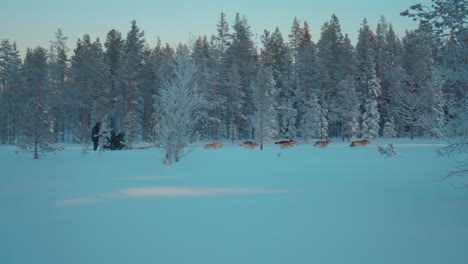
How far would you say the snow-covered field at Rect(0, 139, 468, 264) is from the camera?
3385 mm

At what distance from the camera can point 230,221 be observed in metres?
4.55

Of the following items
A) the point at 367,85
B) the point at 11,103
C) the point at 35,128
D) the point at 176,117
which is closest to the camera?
the point at 176,117

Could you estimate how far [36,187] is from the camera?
6.89m

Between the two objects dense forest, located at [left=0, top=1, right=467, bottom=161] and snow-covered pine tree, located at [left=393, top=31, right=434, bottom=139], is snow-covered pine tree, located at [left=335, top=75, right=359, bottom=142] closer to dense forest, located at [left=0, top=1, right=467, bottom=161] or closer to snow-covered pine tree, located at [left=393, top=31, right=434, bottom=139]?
dense forest, located at [left=0, top=1, right=467, bottom=161]

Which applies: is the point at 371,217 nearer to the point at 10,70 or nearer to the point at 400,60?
the point at 400,60

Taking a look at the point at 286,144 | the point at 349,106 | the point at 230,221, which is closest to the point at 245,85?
the point at 349,106

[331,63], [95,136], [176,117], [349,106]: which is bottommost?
[95,136]

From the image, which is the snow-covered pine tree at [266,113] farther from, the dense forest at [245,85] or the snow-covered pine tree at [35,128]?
the snow-covered pine tree at [35,128]

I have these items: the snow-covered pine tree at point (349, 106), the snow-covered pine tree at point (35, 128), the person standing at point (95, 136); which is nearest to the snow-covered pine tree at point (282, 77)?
the snow-covered pine tree at point (349, 106)

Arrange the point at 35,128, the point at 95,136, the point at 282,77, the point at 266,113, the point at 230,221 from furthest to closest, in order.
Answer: the point at 282,77 < the point at 266,113 < the point at 95,136 < the point at 35,128 < the point at 230,221

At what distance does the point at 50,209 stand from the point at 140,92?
3968 centimetres

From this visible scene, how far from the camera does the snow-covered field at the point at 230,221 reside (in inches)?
133

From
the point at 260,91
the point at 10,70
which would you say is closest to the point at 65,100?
the point at 10,70

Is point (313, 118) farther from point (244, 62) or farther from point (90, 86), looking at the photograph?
point (90, 86)
